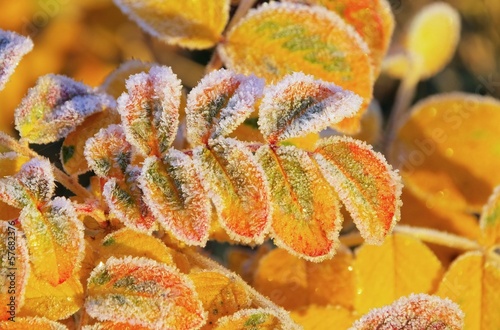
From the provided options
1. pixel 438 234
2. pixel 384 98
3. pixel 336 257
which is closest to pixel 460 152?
pixel 438 234

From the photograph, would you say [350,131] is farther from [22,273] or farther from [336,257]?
[22,273]

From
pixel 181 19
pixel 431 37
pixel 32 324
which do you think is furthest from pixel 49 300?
pixel 431 37

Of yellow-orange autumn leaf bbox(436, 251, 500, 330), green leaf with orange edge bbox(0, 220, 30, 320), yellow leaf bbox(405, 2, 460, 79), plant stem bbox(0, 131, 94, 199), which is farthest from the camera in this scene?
yellow leaf bbox(405, 2, 460, 79)

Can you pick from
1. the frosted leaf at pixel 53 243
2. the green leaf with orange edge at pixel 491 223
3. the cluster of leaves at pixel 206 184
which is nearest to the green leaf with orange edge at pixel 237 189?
the cluster of leaves at pixel 206 184

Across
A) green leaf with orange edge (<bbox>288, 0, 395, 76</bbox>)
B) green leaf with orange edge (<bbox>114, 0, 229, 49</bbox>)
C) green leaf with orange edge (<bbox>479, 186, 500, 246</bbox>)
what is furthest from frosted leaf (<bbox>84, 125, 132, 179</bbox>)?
green leaf with orange edge (<bbox>479, 186, 500, 246</bbox>)

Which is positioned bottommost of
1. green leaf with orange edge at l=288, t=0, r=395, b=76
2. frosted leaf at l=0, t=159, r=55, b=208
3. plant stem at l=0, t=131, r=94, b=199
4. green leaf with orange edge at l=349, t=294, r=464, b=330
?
green leaf with orange edge at l=349, t=294, r=464, b=330

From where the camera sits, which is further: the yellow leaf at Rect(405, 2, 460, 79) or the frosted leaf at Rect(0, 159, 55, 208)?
the yellow leaf at Rect(405, 2, 460, 79)

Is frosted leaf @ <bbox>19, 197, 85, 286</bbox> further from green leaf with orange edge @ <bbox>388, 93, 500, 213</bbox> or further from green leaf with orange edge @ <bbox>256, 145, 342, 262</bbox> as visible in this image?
green leaf with orange edge @ <bbox>388, 93, 500, 213</bbox>
